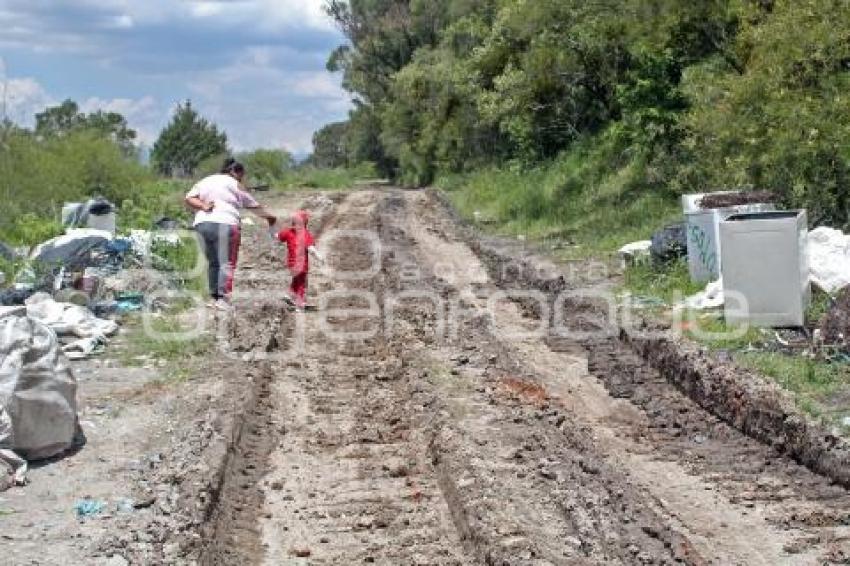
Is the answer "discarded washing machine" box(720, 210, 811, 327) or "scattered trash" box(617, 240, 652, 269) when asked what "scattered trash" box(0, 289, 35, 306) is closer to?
"discarded washing machine" box(720, 210, 811, 327)

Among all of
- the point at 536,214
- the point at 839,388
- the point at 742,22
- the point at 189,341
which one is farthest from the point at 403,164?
the point at 839,388

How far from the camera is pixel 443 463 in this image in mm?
7578

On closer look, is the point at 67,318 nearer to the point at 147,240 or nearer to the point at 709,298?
the point at 147,240

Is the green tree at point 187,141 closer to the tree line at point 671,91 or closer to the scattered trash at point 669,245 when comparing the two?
the tree line at point 671,91

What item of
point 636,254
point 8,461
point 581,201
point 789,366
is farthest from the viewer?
point 581,201

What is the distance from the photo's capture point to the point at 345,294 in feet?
52.2

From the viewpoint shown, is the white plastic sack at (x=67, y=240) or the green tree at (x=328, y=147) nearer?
the white plastic sack at (x=67, y=240)

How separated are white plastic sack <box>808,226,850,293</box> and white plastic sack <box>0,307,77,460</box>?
24.2 feet

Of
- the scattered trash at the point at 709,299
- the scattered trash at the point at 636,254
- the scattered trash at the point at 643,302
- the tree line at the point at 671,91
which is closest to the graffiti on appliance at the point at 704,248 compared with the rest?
the scattered trash at the point at 709,299

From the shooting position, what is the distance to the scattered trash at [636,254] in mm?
15523

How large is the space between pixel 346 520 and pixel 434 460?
123 cm

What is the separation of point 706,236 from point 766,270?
2411 mm

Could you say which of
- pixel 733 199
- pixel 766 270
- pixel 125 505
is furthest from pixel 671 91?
pixel 125 505

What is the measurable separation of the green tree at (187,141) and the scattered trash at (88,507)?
80.9 metres
